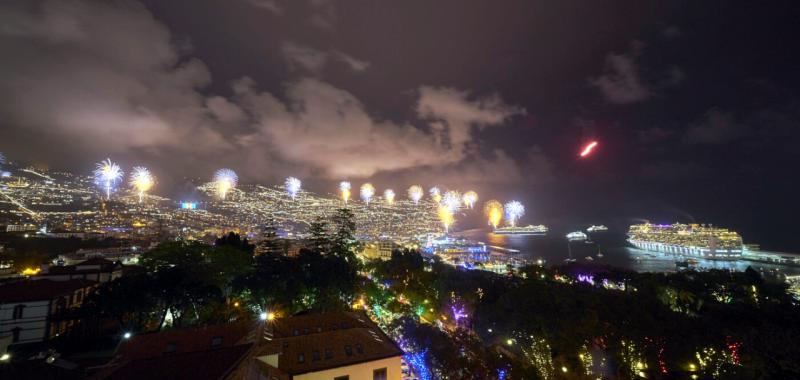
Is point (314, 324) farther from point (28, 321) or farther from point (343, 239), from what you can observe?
point (343, 239)

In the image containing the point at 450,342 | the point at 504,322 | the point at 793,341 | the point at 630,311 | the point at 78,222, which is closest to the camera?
the point at 793,341

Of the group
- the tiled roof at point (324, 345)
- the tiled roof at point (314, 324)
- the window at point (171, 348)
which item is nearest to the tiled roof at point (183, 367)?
the tiled roof at point (324, 345)

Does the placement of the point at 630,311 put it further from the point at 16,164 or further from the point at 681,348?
the point at 16,164

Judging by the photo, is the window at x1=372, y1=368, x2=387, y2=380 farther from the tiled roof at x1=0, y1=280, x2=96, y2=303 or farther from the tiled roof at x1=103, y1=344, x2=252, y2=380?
the tiled roof at x1=0, y1=280, x2=96, y2=303

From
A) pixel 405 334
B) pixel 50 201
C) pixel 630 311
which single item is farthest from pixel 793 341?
pixel 50 201

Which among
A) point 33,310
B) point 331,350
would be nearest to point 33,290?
point 33,310

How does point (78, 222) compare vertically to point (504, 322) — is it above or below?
above
